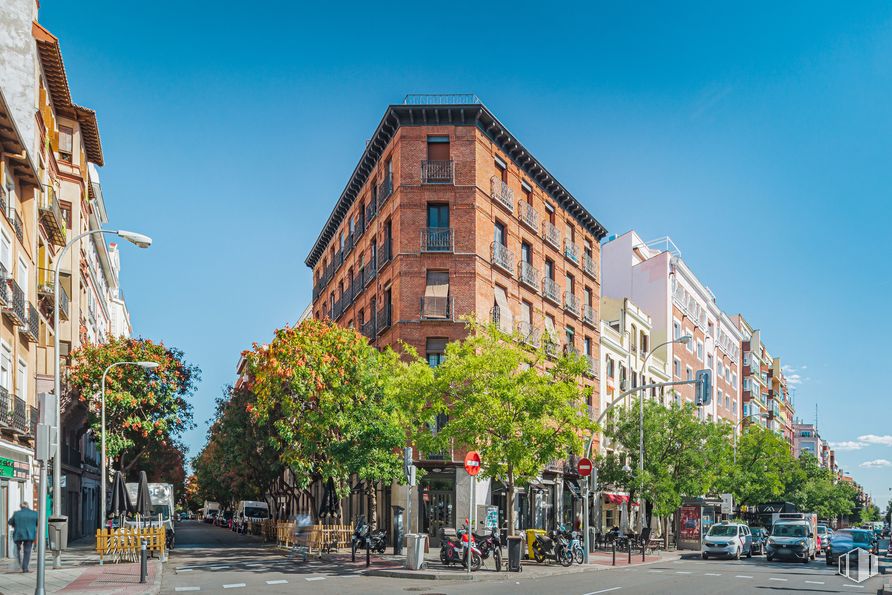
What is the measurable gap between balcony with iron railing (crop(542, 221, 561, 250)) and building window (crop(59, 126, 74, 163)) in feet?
77.8

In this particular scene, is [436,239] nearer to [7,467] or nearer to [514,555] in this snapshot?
[514,555]

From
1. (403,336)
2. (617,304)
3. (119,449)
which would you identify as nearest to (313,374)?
(403,336)

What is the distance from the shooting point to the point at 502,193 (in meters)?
42.6

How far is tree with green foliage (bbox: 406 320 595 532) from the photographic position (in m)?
28.5

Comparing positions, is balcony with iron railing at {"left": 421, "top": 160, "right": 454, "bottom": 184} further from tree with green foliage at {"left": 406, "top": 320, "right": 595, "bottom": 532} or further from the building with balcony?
tree with green foliage at {"left": 406, "top": 320, "right": 595, "bottom": 532}

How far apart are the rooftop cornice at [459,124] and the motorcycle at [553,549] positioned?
1960cm

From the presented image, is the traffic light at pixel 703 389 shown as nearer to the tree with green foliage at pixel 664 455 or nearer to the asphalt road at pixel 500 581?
the asphalt road at pixel 500 581

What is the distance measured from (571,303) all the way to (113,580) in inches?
1284

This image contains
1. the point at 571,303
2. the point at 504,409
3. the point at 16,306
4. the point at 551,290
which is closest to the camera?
the point at 504,409

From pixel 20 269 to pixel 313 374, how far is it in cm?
1082

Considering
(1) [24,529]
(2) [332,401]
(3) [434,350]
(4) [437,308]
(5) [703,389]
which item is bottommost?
(1) [24,529]

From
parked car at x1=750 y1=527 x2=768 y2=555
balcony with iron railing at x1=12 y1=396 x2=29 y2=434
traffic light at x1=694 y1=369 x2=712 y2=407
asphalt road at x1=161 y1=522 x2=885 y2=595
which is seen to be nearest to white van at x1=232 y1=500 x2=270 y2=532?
parked car at x1=750 y1=527 x2=768 y2=555

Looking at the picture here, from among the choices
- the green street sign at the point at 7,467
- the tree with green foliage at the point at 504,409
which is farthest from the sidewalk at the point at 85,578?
the tree with green foliage at the point at 504,409

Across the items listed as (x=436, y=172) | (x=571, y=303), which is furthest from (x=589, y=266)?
(x=436, y=172)
